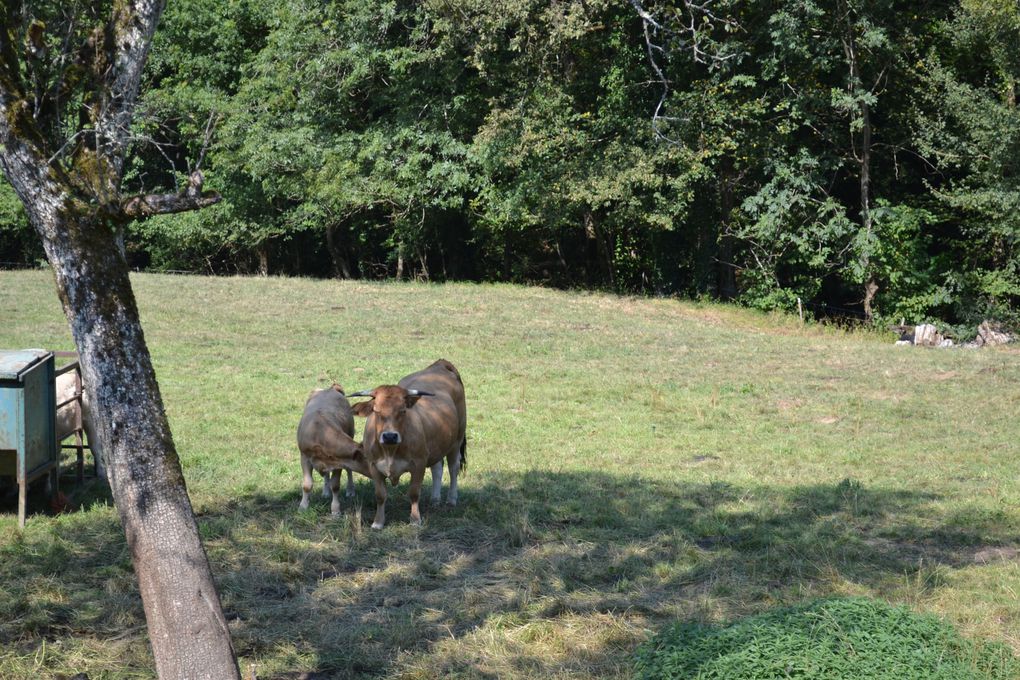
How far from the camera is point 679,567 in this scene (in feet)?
27.6

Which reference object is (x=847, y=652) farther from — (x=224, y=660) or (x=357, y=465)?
(x=357, y=465)

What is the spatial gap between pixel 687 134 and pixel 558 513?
66.5 ft

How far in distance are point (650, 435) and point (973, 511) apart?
15.5 ft

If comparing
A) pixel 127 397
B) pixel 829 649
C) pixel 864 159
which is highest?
pixel 864 159

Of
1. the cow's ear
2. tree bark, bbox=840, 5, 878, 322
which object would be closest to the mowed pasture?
the cow's ear

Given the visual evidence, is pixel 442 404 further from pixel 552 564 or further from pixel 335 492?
pixel 552 564

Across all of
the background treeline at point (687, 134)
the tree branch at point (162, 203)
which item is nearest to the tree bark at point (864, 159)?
the background treeline at point (687, 134)

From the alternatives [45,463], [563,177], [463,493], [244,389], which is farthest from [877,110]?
[45,463]

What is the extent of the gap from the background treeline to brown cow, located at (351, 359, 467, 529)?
17.8 m

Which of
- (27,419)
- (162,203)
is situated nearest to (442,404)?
(27,419)

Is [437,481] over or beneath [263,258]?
beneath

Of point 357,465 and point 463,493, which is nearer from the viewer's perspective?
point 357,465

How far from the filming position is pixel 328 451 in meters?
10.0

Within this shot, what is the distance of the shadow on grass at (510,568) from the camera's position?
6.85 meters
